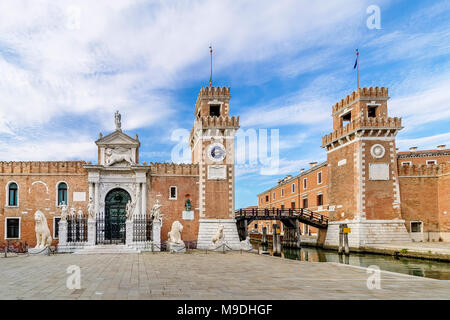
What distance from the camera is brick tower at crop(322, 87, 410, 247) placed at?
1319 inches

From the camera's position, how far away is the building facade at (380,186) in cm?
3366

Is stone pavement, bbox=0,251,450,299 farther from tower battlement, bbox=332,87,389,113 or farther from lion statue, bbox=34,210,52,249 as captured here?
tower battlement, bbox=332,87,389,113

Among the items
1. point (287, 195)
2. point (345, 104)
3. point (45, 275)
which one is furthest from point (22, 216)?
point (287, 195)

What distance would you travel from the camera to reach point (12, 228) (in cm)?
2961

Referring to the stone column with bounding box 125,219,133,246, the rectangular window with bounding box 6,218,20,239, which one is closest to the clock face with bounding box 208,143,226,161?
the stone column with bounding box 125,219,133,246

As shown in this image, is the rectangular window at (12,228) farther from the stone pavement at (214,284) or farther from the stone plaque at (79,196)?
the stone pavement at (214,284)

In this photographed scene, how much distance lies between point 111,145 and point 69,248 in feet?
29.2

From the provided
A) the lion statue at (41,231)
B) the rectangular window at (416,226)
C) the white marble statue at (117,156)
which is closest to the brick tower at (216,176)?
the white marble statue at (117,156)

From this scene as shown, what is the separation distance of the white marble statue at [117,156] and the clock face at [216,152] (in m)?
6.20

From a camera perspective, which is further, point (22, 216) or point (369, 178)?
point (369, 178)

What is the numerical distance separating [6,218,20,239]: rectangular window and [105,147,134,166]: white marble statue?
789 centimetres
